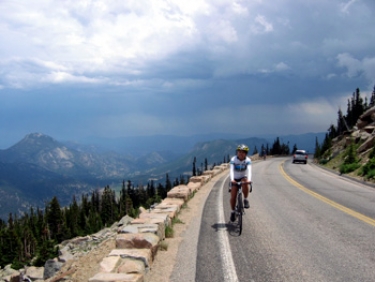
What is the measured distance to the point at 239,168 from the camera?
8891mm

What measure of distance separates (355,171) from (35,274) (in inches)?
1579

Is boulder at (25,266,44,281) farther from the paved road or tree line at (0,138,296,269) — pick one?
the paved road

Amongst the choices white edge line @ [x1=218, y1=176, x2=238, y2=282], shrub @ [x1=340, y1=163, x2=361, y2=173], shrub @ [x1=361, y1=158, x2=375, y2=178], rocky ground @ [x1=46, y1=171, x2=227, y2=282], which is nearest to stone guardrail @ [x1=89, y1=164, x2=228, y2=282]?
rocky ground @ [x1=46, y1=171, x2=227, y2=282]

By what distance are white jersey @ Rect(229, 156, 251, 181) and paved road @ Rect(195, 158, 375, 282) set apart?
1.35 m

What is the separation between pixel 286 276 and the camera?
5.41 m

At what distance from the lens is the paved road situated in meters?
5.57

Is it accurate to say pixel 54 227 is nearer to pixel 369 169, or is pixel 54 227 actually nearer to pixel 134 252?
pixel 369 169

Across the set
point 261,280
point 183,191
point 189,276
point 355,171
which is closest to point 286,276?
point 261,280

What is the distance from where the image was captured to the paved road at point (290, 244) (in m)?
5.57

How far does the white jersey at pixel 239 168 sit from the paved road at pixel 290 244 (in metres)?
1.35

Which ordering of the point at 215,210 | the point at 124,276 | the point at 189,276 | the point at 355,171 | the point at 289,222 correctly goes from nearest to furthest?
the point at 124,276 < the point at 189,276 < the point at 289,222 < the point at 215,210 < the point at 355,171

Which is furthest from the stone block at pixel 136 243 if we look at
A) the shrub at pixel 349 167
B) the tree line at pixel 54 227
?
the tree line at pixel 54 227

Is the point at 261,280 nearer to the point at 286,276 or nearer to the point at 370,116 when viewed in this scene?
the point at 286,276

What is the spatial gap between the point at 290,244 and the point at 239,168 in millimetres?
2360
